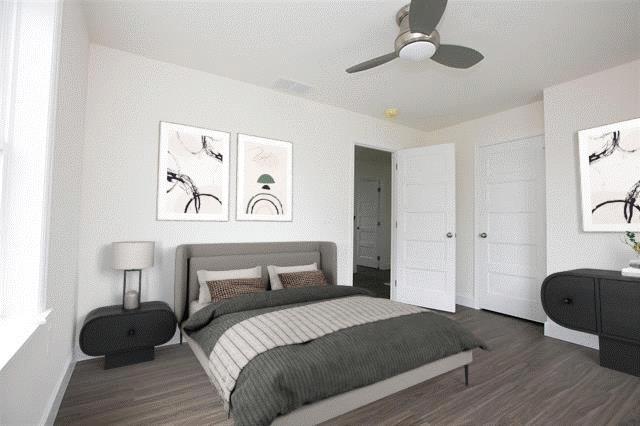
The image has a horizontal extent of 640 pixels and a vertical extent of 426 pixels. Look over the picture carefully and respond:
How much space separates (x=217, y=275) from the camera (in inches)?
115

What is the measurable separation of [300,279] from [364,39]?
7.56 ft

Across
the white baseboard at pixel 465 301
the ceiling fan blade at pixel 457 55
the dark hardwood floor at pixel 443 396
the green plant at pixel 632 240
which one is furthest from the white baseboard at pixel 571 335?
the ceiling fan blade at pixel 457 55

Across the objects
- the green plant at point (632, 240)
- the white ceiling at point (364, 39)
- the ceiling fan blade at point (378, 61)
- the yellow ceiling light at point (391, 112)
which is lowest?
the green plant at point (632, 240)

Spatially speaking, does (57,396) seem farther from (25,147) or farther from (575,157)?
(575,157)

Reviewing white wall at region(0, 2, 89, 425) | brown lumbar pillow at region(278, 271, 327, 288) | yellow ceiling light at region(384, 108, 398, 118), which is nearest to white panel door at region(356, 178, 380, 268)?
yellow ceiling light at region(384, 108, 398, 118)

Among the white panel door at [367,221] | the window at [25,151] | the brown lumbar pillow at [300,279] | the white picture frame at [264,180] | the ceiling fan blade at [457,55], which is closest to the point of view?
the window at [25,151]

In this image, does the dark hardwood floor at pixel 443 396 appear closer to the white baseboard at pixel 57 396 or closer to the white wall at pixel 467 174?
the white baseboard at pixel 57 396

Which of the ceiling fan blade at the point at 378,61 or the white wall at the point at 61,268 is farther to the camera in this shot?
the ceiling fan blade at the point at 378,61

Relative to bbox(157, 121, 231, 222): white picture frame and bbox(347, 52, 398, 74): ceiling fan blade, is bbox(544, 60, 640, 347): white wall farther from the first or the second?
bbox(157, 121, 231, 222): white picture frame

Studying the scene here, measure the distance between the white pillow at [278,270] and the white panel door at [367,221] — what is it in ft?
15.1

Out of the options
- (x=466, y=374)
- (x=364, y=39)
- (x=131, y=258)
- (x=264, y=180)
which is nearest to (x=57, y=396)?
(x=131, y=258)

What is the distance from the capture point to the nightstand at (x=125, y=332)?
7.58ft

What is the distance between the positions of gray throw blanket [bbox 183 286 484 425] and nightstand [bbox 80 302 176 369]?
0.32m

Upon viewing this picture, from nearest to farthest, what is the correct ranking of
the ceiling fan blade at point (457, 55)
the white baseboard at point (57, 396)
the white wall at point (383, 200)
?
1. the white baseboard at point (57, 396)
2. the ceiling fan blade at point (457, 55)
3. the white wall at point (383, 200)
